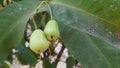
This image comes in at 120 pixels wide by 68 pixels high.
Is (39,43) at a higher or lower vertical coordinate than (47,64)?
higher

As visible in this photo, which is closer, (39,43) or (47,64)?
(39,43)

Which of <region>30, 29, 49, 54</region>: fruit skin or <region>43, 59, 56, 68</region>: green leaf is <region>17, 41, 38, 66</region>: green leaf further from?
<region>30, 29, 49, 54</region>: fruit skin

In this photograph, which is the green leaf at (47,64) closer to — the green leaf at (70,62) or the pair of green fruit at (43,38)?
the green leaf at (70,62)

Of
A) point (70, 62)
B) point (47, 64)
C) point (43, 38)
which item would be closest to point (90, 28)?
point (43, 38)

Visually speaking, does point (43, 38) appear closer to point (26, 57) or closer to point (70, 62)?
point (26, 57)

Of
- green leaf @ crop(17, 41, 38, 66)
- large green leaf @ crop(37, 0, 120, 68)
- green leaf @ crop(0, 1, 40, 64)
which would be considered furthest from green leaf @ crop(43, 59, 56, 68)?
green leaf @ crop(0, 1, 40, 64)

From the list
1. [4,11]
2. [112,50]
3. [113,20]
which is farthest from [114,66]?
[4,11]
